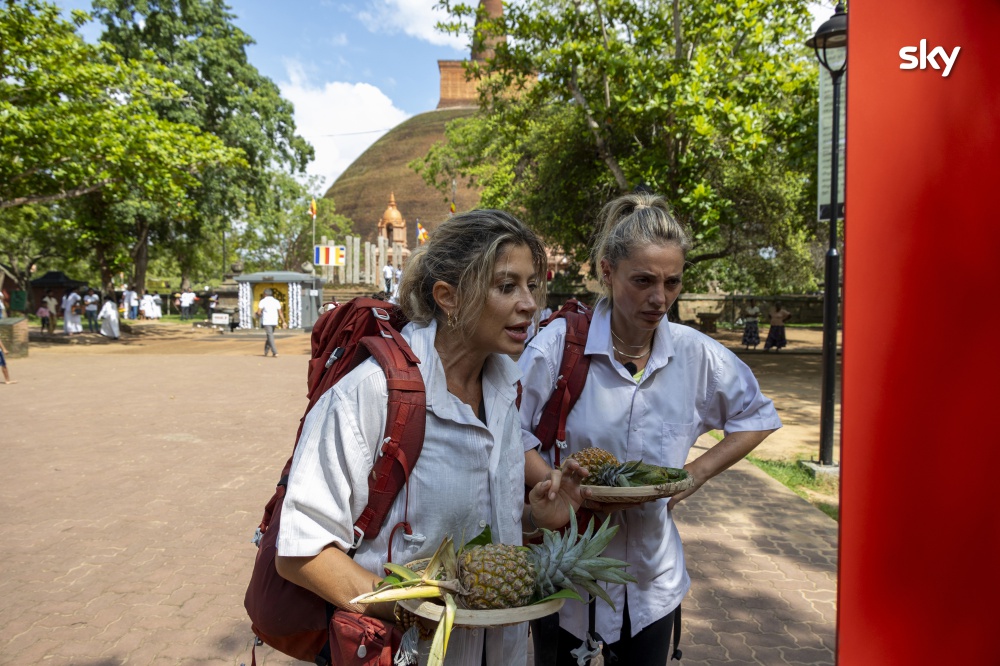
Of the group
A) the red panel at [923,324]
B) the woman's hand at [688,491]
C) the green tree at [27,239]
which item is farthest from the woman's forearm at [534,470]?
the green tree at [27,239]

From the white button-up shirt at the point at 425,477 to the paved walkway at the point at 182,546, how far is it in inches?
104

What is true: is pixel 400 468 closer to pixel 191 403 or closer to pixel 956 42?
pixel 956 42

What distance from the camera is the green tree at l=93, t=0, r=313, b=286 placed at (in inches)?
1064

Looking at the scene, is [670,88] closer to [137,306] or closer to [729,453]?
[729,453]

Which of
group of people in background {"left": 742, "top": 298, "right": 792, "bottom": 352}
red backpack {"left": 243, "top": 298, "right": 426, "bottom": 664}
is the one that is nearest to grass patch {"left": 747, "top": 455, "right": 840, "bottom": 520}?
red backpack {"left": 243, "top": 298, "right": 426, "bottom": 664}

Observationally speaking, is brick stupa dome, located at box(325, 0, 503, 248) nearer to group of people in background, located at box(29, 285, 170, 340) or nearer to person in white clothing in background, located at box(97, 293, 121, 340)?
group of people in background, located at box(29, 285, 170, 340)

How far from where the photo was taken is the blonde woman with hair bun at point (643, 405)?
2.38 m

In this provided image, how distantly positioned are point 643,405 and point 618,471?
0.32m

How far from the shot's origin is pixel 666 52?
18828 mm

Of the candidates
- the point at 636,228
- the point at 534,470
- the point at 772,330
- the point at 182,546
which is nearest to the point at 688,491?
the point at 534,470

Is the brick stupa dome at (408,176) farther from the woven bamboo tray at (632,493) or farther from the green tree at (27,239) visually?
the woven bamboo tray at (632,493)

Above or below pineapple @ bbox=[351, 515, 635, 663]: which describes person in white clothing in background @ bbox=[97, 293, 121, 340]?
below

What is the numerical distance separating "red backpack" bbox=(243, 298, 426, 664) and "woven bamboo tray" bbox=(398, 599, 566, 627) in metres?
0.12

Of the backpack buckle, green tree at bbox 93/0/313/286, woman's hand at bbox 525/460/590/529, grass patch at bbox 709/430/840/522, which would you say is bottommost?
grass patch at bbox 709/430/840/522
